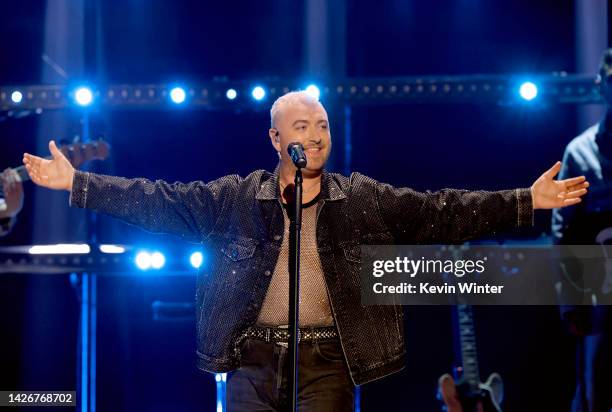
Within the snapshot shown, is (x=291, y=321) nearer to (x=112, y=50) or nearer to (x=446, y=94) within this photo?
(x=446, y=94)

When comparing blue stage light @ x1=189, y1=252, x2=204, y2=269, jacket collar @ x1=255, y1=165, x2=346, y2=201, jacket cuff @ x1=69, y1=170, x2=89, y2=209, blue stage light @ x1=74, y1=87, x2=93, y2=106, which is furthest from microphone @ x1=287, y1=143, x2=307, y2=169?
blue stage light @ x1=74, y1=87, x2=93, y2=106

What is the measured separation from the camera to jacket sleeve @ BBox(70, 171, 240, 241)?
3.34 m

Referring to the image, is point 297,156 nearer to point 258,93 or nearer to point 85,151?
point 258,93

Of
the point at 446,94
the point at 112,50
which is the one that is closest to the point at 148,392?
the point at 112,50

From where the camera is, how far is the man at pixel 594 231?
15.4ft

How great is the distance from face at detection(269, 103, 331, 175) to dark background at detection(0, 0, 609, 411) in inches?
101

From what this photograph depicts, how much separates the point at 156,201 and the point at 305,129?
631mm

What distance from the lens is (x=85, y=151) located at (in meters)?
5.42

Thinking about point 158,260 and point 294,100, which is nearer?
point 294,100

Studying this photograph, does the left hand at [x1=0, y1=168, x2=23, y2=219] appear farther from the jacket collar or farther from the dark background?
the jacket collar

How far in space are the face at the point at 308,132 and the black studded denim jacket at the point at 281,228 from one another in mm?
108

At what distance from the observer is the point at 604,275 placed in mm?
4617

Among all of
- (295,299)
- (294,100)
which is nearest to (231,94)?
(294,100)

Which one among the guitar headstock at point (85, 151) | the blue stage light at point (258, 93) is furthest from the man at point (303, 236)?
the guitar headstock at point (85, 151)
